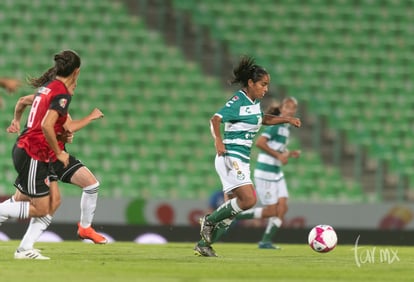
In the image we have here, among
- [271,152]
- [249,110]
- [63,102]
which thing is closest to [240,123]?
[249,110]

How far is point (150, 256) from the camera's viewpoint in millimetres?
10656

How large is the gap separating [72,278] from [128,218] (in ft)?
30.2

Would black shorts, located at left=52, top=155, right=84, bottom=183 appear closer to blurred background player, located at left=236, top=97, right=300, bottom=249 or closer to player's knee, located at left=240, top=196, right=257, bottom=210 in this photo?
player's knee, located at left=240, top=196, right=257, bottom=210

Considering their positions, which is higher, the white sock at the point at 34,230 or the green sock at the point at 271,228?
the white sock at the point at 34,230

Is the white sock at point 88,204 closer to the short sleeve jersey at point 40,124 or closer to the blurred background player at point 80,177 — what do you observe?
the blurred background player at point 80,177

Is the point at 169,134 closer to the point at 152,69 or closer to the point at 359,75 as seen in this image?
the point at 152,69

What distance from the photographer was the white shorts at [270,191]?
13.9 metres

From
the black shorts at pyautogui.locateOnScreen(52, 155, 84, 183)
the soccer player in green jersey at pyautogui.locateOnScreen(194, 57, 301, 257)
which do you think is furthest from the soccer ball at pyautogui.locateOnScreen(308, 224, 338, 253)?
the black shorts at pyautogui.locateOnScreen(52, 155, 84, 183)

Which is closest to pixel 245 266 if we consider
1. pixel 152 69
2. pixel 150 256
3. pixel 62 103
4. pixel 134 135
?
pixel 150 256

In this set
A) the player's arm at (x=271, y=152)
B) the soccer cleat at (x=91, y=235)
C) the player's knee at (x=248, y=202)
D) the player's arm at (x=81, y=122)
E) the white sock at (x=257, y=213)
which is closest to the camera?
the player's arm at (x=81, y=122)

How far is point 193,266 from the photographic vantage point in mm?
9219

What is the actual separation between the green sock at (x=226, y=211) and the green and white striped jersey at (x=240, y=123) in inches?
18.6

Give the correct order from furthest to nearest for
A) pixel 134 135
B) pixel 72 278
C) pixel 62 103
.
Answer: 1. pixel 134 135
2. pixel 62 103
3. pixel 72 278

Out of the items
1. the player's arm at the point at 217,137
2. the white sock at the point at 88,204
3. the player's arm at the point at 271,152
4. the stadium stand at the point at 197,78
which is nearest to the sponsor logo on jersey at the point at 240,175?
the player's arm at the point at 217,137
